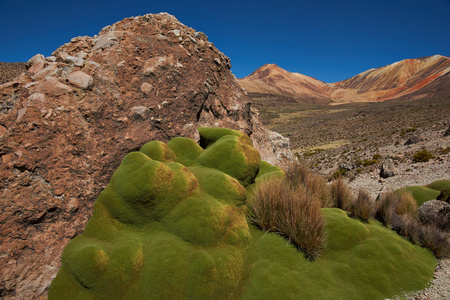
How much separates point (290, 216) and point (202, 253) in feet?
6.83

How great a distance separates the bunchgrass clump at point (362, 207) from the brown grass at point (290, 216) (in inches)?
78.3

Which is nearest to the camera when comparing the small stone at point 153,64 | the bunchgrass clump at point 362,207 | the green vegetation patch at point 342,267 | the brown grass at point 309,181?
the green vegetation patch at point 342,267

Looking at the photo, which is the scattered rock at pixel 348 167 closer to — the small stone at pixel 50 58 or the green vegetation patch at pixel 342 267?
the green vegetation patch at pixel 342 267

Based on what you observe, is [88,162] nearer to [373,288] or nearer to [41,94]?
[41,94]

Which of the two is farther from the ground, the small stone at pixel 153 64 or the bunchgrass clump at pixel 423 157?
the small stone at pixel 153 64

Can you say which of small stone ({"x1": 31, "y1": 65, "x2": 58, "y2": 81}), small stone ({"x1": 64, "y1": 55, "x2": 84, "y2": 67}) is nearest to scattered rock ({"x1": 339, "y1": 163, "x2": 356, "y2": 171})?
small stone ({"x1": 64, "y1": 55, "x2": 84, "y2": 67})

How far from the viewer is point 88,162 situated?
19.0 ft

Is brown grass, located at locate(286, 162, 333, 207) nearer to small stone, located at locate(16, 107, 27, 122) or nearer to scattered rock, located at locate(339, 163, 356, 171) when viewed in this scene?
small stone, located at locate(16, 107, 27, 122)

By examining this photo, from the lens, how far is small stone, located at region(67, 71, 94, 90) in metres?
6.50

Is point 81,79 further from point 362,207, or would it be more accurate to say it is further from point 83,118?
point 362,207

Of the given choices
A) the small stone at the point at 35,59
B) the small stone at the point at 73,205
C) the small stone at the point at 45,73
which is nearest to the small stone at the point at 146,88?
the small stone at the point at 45,73

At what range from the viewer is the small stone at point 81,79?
6504mm

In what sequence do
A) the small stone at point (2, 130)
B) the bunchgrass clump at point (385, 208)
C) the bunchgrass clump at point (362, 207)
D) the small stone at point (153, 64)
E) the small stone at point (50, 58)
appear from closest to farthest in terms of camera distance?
the small stone at point (2, 130)
the bunchgrass clump at point (362, 207)
the bunchgrass clump at point (385, 208)
the small stone at point (50, 58)
the small stone at point (153, 64)

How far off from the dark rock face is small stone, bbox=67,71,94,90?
409 inches
